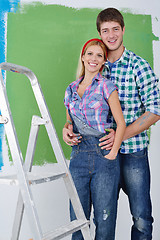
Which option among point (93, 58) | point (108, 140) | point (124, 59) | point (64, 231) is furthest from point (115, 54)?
point (64, 231)

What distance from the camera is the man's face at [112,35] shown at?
5.78ft

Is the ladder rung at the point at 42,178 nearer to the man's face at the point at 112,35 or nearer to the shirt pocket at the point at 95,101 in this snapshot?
the shirt pocket at the point at 95,101

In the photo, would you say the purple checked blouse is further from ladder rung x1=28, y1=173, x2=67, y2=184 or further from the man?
ladder rung x1=28, y1=173, x2=67, y2=184

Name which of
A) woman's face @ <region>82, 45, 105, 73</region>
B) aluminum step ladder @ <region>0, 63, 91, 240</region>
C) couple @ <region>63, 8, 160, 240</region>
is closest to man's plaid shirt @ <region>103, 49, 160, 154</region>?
couple @ <region>63, 8, 160, 240</region>

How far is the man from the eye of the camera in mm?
1676

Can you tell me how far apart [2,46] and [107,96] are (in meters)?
0.99

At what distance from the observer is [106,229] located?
1514 mm

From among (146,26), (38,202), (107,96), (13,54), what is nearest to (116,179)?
(107,96)

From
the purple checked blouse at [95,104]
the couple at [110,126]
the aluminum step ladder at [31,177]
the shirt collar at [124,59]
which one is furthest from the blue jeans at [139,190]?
the shirt collar at [124,59]

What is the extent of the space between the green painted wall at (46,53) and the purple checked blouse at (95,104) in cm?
60

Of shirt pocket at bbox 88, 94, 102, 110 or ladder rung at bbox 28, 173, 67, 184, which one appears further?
shirt pocket at bbox 88, 94, 102, 110

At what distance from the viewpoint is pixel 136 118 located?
1.72 meters

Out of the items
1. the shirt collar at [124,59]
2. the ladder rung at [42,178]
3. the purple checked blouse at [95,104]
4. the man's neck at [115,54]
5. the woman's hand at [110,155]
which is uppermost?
the man's neck at [115,54]

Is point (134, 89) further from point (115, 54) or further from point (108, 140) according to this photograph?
point (108, 140)
